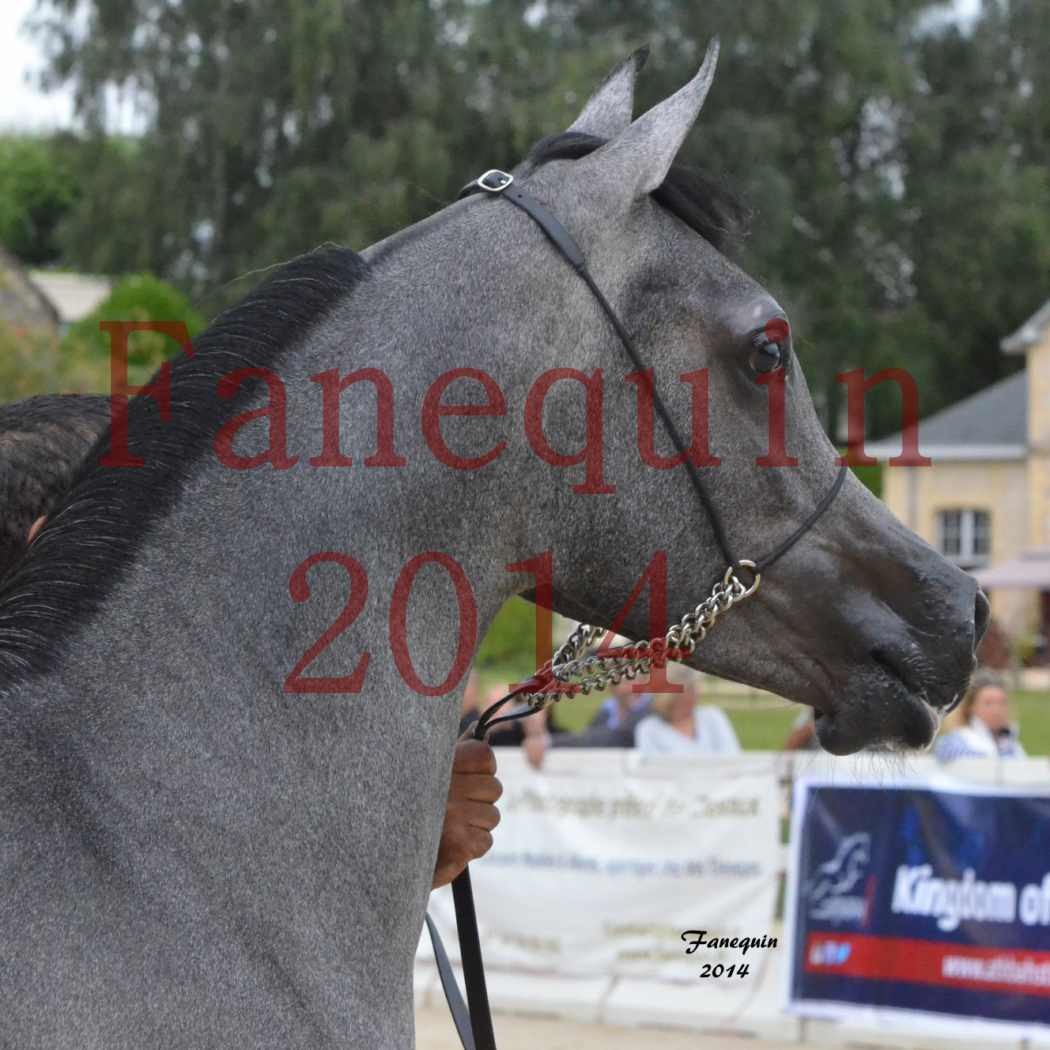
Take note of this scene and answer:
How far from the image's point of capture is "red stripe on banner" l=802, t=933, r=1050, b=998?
273 inches

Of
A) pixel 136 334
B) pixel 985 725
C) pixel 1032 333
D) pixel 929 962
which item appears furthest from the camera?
pixel 1032 333

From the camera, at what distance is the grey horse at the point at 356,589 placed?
1807mm

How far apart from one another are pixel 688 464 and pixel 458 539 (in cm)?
35

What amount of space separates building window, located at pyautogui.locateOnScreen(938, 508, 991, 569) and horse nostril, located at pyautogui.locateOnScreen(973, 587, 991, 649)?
37131 mm

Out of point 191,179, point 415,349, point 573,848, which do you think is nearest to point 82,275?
point 191,179

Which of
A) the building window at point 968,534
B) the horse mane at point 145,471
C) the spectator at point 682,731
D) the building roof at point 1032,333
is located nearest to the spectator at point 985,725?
the spectator at point 682,731

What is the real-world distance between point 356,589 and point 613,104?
0.94 meters

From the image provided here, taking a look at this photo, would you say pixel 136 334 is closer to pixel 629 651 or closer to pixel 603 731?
pixel 603 731

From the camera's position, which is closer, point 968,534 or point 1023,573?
point 1023,573

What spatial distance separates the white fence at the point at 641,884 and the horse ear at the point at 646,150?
5.79m

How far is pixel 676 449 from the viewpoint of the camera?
2193 mm

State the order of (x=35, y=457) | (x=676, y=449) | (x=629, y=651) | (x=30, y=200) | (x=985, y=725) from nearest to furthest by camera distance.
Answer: (x=676, y=449) < (x=629, y=651) < (x=35, y=457) < (x=985, y=725) < (x=30, y=200)

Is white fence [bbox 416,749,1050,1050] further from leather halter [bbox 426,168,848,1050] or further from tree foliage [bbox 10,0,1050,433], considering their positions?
tree foliage [bbox 10,0,1050,433]

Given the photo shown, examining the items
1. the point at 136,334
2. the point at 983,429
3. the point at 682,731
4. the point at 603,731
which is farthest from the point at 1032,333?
the point at 682,731
